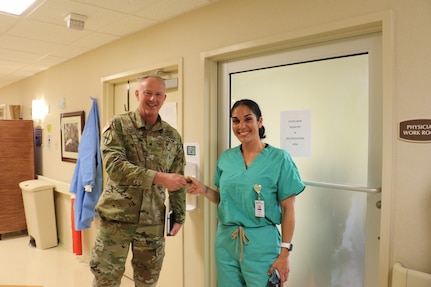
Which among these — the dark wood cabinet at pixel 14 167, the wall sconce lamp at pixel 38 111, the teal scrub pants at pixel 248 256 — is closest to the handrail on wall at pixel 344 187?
the teal scrub pants at pixel 248 256

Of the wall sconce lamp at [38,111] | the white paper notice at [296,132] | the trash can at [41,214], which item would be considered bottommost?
the trash can at [41,214]

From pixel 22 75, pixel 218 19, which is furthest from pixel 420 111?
pixel 22 75

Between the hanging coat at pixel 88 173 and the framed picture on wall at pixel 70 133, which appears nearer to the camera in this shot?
the hanging coat at pixel 88 173

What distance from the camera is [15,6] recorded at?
92.3 inches

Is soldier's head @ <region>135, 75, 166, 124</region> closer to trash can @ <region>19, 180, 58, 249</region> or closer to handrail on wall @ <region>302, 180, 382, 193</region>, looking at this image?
handrail on wall @ <region>302, 180, 382, 193</region>

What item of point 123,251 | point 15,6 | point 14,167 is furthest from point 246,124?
point 14,167

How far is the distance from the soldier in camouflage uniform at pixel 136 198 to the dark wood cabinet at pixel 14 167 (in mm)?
3523

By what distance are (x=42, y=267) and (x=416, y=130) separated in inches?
149

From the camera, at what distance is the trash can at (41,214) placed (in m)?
4.19

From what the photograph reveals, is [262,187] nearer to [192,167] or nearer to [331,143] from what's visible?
[331,143]

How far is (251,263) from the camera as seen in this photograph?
5.31 ft

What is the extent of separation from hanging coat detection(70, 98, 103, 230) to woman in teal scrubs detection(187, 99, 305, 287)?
77.3 inches

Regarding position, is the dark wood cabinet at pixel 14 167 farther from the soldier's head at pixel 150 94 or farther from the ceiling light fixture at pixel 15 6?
the soldier's head at pixel 150 94

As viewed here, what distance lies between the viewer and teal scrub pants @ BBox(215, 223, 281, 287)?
1.61 meters
